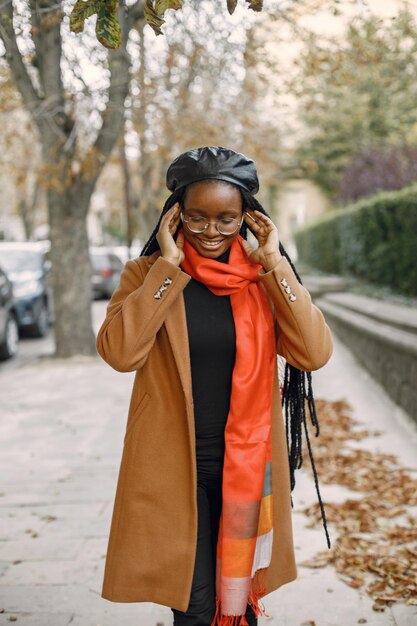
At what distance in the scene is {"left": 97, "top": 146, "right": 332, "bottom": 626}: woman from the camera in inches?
100.0

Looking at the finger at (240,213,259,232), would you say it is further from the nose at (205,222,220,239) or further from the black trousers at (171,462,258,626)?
the black trousers at (171,462,258,626)

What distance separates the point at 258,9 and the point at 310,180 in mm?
38680

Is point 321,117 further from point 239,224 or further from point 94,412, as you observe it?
point 239,224

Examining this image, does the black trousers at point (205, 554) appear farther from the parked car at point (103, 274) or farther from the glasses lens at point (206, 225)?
the parked car at point (103, 274)

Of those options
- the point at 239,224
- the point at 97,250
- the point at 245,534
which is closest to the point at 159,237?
the point at 239,224

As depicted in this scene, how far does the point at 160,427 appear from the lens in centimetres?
257

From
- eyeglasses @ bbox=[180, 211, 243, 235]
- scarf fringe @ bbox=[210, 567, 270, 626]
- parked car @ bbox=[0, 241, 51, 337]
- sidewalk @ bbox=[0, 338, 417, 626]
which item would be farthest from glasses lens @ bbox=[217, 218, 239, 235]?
parked car @ bbox=[0, 241, 51, 337]

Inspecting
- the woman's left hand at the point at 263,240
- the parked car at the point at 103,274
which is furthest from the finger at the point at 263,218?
the parked car at the point at 103,274

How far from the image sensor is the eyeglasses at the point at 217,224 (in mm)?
2596

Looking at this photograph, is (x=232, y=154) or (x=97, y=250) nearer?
(x=232, y=154)

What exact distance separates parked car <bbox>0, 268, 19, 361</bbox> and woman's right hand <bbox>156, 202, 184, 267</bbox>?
380 inches

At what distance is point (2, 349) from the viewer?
40.1ft

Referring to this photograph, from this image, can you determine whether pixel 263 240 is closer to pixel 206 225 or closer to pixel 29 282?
pixel 206 225

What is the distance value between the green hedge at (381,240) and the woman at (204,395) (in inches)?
Result: 337
